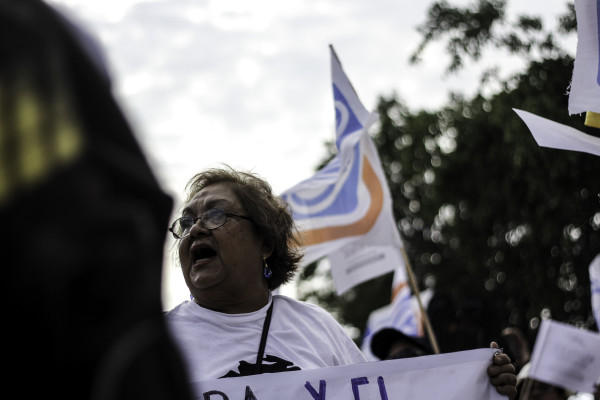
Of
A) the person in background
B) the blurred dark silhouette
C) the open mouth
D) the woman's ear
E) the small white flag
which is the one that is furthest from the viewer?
the person in background

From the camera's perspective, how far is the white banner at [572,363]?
4.77 metres

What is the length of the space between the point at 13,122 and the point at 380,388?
8.09 ft

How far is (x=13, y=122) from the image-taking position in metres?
0.86

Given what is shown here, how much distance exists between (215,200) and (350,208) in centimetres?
264

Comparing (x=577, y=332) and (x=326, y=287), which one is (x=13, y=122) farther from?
(x=326, y=287)

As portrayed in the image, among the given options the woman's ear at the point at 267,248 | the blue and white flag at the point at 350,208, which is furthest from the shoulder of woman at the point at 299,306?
the blue and white flag at the point at 350,208

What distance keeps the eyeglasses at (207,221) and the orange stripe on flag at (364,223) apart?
8.14 feet

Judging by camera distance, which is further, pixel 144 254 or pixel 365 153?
pixel 365 153

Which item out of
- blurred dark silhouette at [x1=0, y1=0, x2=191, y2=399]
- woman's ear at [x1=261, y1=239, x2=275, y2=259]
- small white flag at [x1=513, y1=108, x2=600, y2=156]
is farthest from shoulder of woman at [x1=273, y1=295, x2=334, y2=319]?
blurred dark silhouette at [x1=0, y1=0, x2=191, y2=399]

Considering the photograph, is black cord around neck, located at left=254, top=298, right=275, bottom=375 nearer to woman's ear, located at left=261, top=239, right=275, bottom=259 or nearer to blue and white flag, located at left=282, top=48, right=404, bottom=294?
woman's ear, located at left=261, top=239, right=275, bottom=259

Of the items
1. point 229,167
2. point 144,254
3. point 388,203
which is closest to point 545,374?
point 388,203

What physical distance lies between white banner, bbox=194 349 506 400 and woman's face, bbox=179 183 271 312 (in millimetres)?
407

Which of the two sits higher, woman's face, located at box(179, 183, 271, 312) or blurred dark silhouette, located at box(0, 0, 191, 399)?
blurred dark silhouette, located at box(0, 0, 191, 399)

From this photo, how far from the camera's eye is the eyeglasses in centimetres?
341
